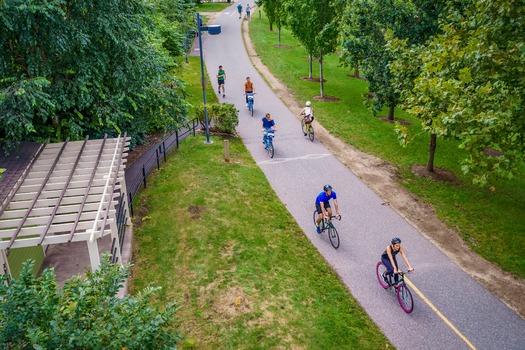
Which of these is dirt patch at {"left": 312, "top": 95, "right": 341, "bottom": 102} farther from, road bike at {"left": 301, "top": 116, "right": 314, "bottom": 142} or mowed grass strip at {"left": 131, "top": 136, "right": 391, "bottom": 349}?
mowed grass strip at {"left": 131, "top": 136, "right": 391, "bottom": 349}

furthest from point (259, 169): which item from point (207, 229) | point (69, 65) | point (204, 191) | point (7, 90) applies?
point (7, 90)

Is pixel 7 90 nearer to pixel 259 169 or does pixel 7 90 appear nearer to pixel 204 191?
pixel 204 191

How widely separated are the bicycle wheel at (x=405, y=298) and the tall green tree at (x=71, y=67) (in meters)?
9.51

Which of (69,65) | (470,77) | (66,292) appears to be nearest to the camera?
(66,292)

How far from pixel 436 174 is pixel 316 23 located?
492 inches

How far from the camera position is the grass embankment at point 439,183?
13.9 metres

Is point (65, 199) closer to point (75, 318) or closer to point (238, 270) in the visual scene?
point (238, 270)

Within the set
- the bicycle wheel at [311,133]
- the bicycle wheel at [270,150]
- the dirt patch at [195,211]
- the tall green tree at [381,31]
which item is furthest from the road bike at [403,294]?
the bicycle wheel at [311,133]

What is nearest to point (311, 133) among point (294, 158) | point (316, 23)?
point (294, 158)

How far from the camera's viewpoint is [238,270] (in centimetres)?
1201

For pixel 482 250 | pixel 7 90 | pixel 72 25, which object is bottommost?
pixel 482 250

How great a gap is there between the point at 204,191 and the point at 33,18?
740 centimetres

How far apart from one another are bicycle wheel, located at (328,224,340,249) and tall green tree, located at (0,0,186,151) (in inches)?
287

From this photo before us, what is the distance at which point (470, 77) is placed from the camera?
38.6 feet
